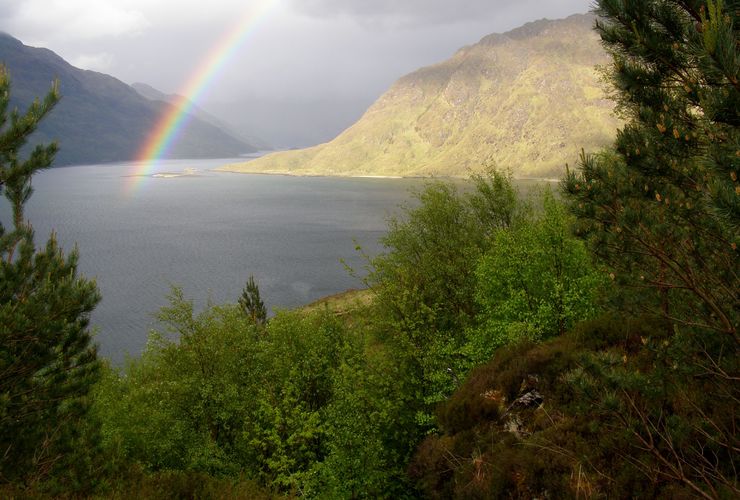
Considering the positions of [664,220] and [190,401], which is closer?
[664,220]

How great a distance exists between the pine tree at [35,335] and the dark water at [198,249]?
22.4 m

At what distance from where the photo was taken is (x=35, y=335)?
11328 millimetres

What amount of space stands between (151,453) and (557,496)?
58.6 ft

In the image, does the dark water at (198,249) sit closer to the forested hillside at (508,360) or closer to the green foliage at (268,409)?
the green foliage at (268,409)

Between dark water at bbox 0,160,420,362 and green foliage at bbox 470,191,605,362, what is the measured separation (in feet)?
79.5

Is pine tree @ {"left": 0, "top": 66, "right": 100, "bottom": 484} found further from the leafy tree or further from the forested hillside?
the leafy tree

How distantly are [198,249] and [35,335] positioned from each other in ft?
323

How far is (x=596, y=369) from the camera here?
25.5 ft

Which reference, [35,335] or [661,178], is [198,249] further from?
[661,178]

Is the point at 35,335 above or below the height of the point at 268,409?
above

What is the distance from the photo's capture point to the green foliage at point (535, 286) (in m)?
19.0

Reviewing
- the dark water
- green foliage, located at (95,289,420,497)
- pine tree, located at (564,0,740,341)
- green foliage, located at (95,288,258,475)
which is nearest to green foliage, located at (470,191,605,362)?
green foliage, located at (95,289,420,497)

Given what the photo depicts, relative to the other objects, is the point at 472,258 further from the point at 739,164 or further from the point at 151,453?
the point at 739,164

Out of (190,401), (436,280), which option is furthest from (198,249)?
(436,280)
